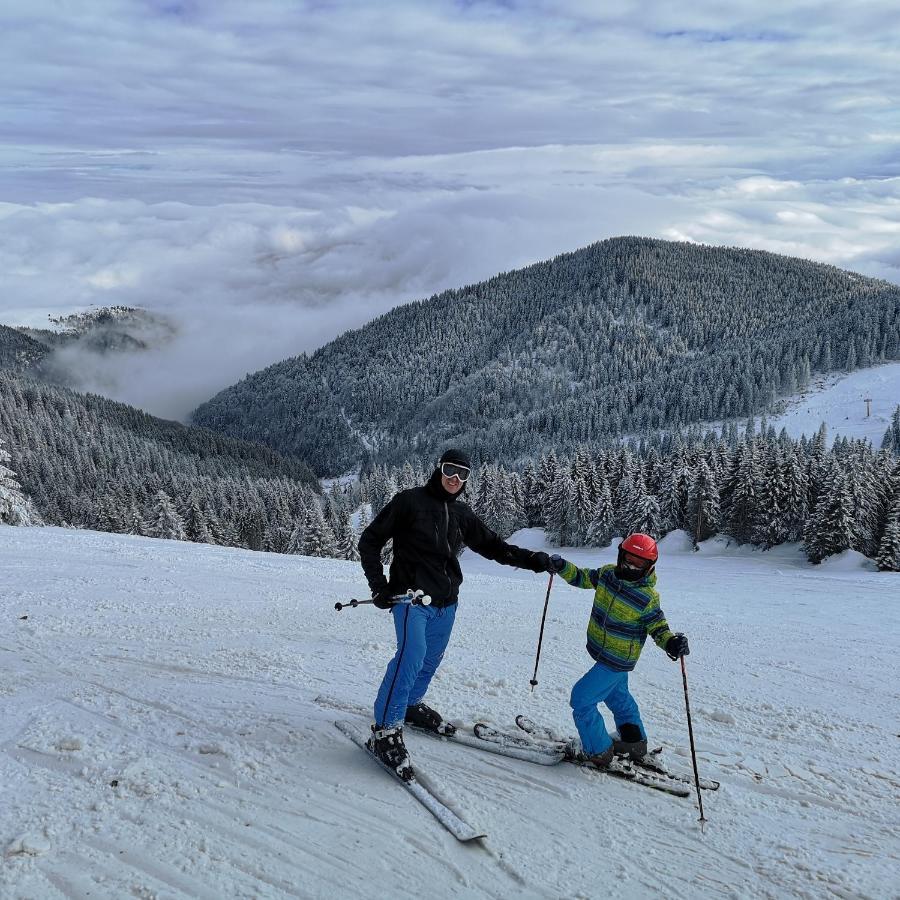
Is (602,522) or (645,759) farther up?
(602,522)

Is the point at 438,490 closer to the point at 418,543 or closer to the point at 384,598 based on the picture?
the point at 418,543

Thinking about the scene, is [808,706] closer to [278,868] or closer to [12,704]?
[278,868]

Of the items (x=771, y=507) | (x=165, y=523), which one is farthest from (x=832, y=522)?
(x=165, y=523)

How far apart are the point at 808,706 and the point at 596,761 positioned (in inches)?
176

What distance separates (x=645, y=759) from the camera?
6.16 m

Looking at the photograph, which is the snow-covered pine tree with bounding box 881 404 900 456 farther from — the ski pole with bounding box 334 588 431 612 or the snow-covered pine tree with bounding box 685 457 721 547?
the ski pole with bounding box 334 588 431 612

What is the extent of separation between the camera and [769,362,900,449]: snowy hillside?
139 metres

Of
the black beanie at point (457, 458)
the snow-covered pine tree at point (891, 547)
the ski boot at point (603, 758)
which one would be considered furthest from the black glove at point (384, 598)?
the snow-covered pine tree at point (891, 547)

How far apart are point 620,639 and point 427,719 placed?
6.98 feet

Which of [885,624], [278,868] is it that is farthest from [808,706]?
[885,624]

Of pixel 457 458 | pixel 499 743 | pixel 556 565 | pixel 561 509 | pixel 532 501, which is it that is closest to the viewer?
pixel 457 458

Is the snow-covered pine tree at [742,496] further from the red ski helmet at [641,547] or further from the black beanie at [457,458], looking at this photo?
the black beanie at [457,458]

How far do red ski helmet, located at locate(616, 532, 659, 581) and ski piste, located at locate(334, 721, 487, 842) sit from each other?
2.49m

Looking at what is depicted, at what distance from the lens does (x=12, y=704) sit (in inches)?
260
